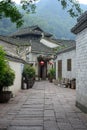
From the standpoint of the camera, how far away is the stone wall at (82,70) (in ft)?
37.2

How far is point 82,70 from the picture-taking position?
38.9ft

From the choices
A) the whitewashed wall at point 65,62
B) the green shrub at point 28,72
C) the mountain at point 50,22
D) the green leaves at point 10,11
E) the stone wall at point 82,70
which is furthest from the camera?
the mountain at point 50,22

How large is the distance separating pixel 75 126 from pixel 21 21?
314cm

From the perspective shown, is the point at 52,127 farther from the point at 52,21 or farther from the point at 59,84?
the point at 52,21

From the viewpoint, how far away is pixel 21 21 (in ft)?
29.4

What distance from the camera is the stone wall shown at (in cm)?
1134

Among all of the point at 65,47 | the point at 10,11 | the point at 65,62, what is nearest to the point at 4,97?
the point at 10,11

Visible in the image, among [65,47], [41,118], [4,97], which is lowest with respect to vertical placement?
[41,118]

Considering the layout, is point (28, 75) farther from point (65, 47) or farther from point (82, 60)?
point (82, 60)

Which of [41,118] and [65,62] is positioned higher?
[65,62]

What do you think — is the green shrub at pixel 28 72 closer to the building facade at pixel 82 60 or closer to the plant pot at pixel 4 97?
the plant pot at pixel 4 97

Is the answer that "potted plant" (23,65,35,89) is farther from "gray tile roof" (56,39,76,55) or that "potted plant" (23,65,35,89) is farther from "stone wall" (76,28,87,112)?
"stone wall" (76,28,87,112)

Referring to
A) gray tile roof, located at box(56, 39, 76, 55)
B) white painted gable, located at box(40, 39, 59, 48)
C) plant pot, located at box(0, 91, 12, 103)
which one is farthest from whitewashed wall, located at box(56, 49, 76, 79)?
white painted gable, located at box(40, 39, 59, 48)

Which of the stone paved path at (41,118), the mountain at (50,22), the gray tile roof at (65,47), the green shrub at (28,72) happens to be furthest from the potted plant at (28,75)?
the mountain at (50,22)
